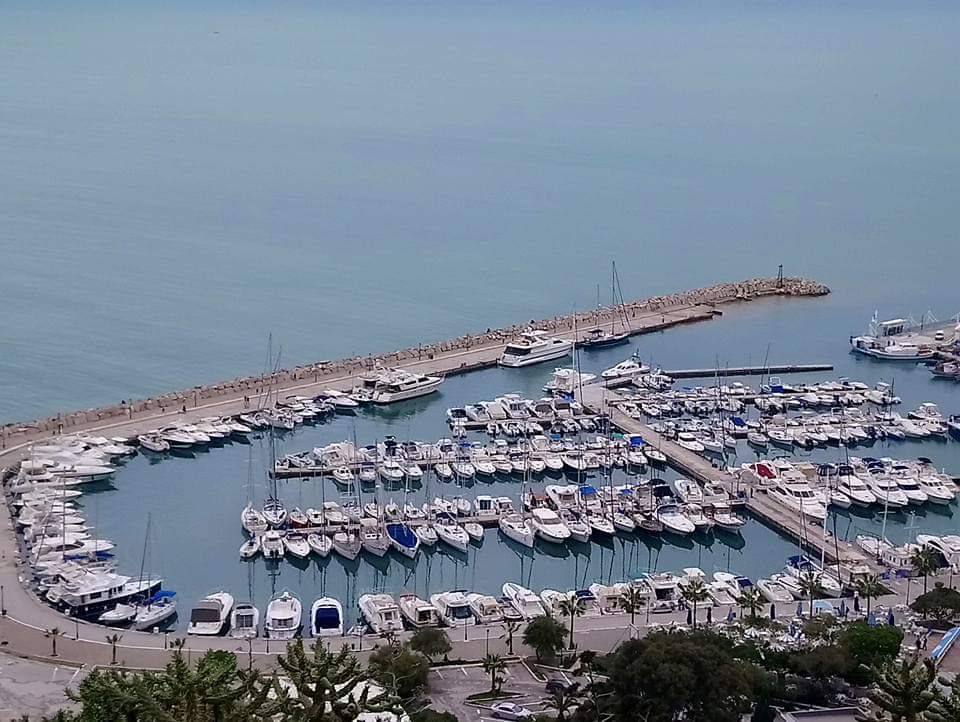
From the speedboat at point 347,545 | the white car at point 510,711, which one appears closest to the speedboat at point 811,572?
the white car at point 510,711

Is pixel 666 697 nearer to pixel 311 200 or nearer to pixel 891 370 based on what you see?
pixel 891 370

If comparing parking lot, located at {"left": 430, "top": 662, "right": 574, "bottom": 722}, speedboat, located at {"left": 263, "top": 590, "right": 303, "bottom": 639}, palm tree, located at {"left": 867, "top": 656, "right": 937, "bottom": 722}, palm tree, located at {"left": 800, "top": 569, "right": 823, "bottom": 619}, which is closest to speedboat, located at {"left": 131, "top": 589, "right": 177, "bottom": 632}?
speedboat, located at {"left": 263, "top": 590, "right": 303, "bottom": 639}

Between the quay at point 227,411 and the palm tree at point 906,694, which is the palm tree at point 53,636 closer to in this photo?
the quay at point 227,411

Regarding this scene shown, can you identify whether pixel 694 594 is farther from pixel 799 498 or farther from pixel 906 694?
pixel 906 694

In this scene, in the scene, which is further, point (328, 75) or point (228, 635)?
point (328, 75)

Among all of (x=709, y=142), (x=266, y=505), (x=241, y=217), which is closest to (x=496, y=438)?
(x=266, y=505)
